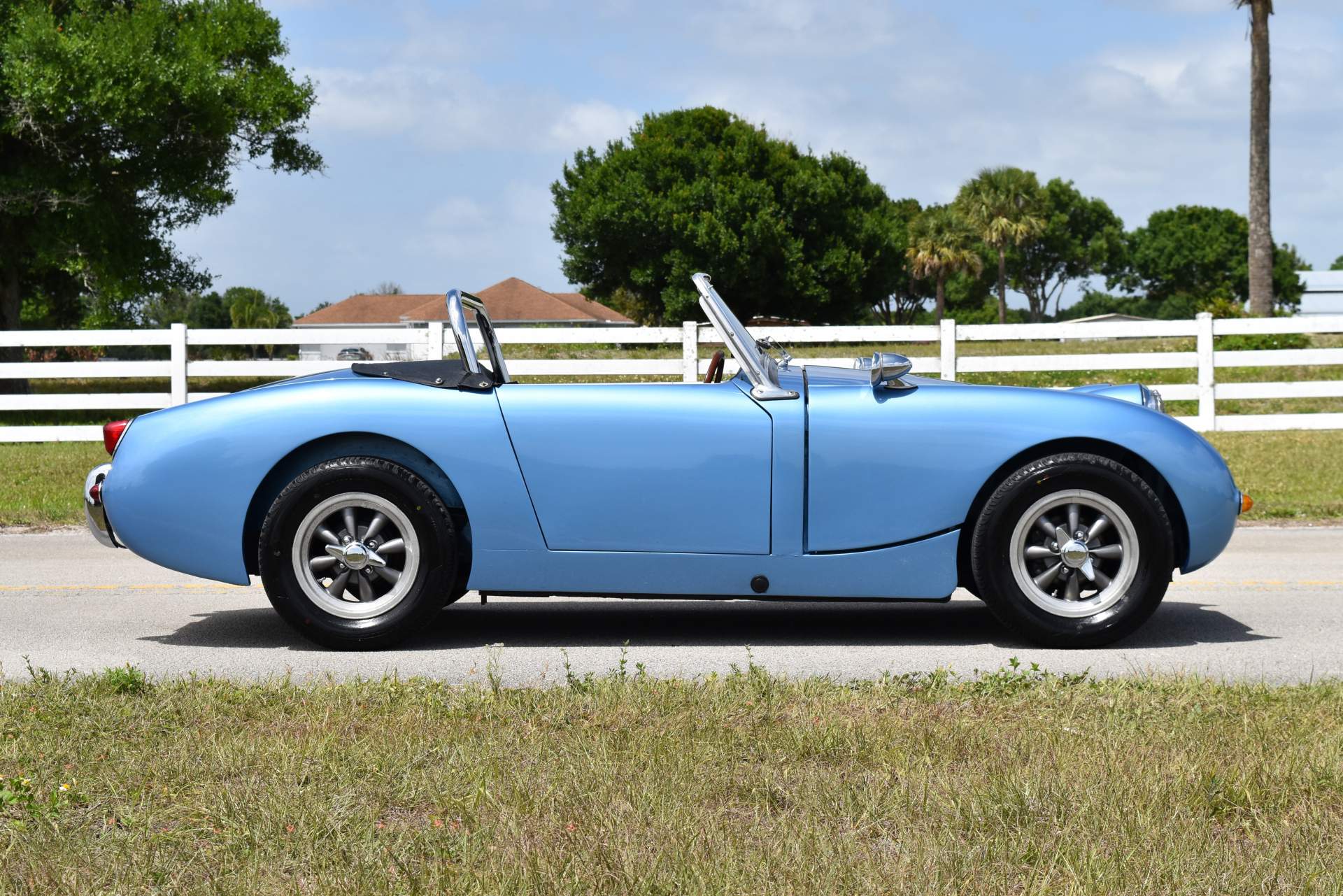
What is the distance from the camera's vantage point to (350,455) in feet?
17.1

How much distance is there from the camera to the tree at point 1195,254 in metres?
88.9

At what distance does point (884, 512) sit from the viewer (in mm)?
5078

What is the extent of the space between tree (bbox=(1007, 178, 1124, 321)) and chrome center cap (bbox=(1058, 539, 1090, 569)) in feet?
293

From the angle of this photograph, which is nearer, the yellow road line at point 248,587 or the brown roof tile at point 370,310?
the yellow road line at point 248,587

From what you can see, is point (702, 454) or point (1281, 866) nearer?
point (1281, 866)

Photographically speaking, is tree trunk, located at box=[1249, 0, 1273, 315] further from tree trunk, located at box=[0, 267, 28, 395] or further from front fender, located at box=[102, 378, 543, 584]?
tree trunk, located at box=[0, 267, 28, 395]

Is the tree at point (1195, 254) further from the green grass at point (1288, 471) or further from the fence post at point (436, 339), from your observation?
the fence post at point (436, 339)

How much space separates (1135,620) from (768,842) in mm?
2791

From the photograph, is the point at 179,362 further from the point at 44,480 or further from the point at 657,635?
the point at 657,635

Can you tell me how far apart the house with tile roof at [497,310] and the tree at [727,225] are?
14.4 meters

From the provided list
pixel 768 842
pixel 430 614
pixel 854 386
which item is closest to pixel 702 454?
pixel 854 386

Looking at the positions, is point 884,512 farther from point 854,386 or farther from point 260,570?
point 260,570

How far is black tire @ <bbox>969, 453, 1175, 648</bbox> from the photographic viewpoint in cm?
509

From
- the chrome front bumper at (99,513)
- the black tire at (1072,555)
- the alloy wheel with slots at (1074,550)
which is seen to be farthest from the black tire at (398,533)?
the alloy wheel with slots at (1074,550)
